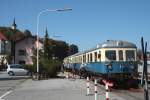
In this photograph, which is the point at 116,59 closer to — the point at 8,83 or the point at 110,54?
the point at 110,54

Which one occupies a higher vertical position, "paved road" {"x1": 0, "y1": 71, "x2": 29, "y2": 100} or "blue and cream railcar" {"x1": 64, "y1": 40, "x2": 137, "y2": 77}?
"blue and cream railcar" {"x1": 64, "y1": 40, "x2": 137, "y2": 77}

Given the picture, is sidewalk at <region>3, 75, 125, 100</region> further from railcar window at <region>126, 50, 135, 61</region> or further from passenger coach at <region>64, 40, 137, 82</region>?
railcar window at <region>126, 50, 135, 61</region>

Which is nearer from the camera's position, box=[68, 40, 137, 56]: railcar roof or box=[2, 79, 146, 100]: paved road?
box=[2, 79, 146, 100]: paved road

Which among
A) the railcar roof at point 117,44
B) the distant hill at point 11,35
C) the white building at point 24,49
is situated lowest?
the railcar roof at point 117,44

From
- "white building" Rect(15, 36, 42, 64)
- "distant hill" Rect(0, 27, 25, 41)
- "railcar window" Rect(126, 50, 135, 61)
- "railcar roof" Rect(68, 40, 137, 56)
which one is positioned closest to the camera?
"railcar window" Rect(126, 50, 135, 61)

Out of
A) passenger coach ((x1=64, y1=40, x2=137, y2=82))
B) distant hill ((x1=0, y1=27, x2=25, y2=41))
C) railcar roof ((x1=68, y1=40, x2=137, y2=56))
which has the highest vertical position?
distant hill ((x1=0, y1=27, x2=25, y2=41))

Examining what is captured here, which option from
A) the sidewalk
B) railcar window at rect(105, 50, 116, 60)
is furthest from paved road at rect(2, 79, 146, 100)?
railcar window at rect(105, 50, 116, 60)

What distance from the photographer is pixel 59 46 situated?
123500mm

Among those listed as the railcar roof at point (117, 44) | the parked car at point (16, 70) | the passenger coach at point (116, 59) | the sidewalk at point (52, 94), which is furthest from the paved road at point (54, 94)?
the parked car at point (16, 70)

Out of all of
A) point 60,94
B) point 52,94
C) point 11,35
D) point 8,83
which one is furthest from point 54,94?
point 11,35

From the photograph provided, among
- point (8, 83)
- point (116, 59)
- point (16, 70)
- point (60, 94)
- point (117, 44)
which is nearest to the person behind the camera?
point (60, 94)

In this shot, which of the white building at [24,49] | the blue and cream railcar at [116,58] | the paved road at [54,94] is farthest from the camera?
the white building at [24,49]

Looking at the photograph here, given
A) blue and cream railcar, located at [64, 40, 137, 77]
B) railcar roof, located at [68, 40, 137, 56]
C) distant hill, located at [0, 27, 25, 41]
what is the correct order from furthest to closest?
distant hill, located at [0, 27, 25, 41]
railcar roof, located at [68, 40, 137, 56]
blue and cream railcar, located at [64, 40, 137, 77]

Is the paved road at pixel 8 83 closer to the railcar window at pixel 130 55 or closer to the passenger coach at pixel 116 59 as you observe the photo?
the passenger coach at pixel 116 59
